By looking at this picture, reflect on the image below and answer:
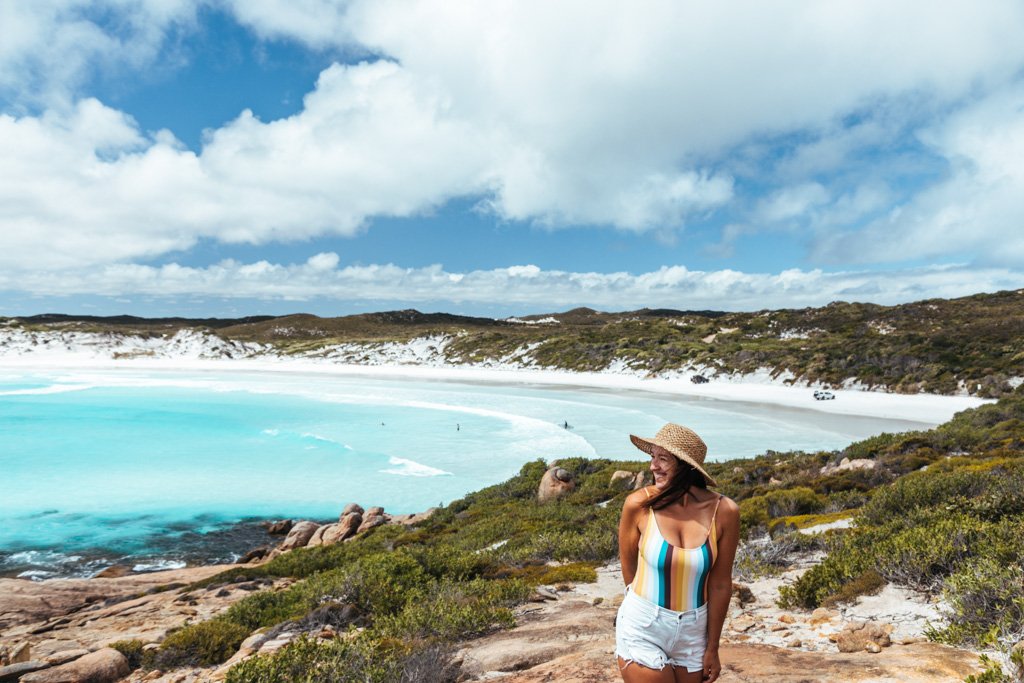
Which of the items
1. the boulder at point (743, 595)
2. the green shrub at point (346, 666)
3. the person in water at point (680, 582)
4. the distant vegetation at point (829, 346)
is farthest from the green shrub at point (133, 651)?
the distant vegetation at point (829, 346)

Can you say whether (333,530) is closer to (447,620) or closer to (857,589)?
(447,620)

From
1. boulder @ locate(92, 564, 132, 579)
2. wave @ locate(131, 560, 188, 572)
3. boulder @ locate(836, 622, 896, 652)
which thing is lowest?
wave @ locate(131, 560, 188, 572)

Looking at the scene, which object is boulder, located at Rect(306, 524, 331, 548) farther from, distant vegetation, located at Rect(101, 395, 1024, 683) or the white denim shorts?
the white denim shorts

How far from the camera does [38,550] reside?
13984 mm

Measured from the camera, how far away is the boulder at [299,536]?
1424 centimetres

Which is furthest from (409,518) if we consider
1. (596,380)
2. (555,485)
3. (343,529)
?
(596,380)

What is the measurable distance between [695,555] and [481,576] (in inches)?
238

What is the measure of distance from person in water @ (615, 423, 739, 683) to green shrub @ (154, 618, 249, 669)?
5836mm

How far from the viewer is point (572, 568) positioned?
7891 mm

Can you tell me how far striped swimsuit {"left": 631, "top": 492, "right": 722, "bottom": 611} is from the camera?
2.59 m

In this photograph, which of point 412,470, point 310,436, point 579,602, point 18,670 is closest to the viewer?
point 18,670

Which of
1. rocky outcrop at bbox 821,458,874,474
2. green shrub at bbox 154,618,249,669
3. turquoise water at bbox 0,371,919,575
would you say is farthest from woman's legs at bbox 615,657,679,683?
turquoise water at bbox 0,371,919,575

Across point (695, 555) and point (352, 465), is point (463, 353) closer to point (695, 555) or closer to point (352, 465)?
point (352, 465)

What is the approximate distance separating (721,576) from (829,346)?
166 ft
